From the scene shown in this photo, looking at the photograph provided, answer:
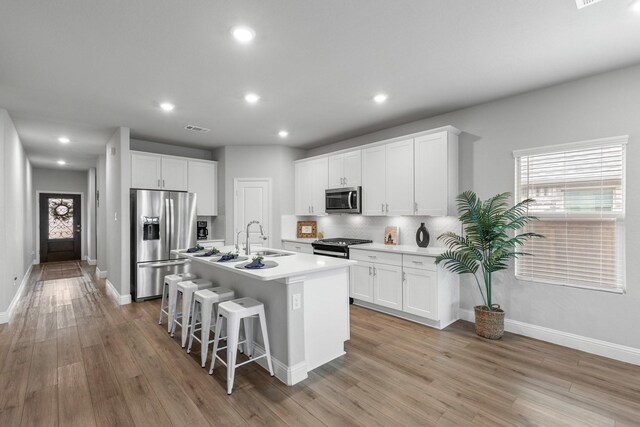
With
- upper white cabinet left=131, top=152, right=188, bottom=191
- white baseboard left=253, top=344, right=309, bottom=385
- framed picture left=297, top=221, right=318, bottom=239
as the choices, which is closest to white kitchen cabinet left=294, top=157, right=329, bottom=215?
framed picture left=297, top=221, right=318, bottom=239

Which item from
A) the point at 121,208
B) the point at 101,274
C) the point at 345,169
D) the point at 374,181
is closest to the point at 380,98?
the point at 374,181

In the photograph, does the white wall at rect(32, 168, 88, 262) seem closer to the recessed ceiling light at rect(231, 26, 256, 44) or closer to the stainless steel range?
the stainless steel range

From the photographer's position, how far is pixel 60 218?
360 inches

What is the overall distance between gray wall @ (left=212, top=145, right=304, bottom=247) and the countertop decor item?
273cm

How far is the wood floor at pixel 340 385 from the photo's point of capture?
7.00 ft

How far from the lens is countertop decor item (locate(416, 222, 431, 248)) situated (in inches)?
171

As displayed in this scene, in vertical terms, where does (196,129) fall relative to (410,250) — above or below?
above

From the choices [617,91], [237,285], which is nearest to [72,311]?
[237,285]

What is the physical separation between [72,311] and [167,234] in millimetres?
1640

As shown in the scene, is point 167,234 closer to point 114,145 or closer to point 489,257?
point 114,145

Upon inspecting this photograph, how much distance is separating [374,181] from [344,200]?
0.62m

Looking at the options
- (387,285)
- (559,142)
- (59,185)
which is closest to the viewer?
(559,142)

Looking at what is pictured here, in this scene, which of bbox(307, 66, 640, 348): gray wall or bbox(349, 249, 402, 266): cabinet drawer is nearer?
bbox(307, 66, 640, 348): gray wall

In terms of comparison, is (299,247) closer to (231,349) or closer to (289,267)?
(289,267)
